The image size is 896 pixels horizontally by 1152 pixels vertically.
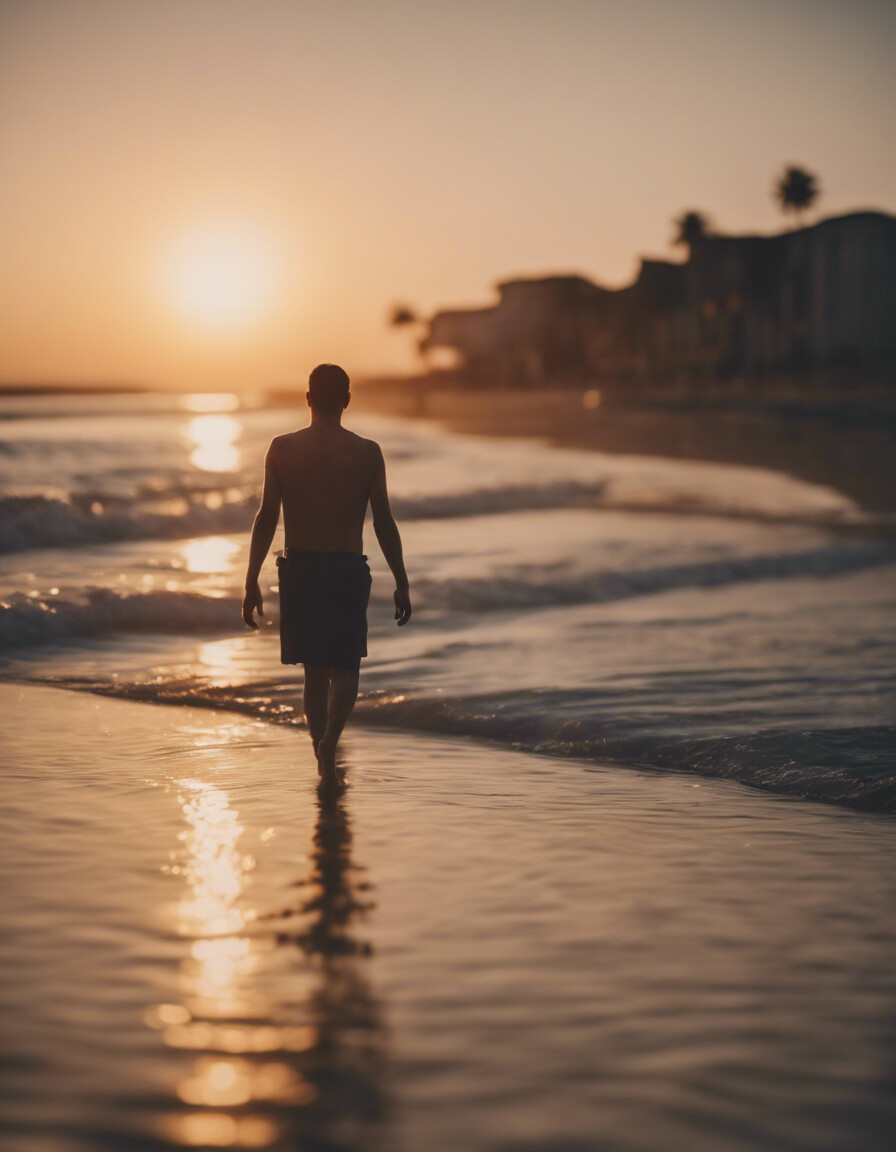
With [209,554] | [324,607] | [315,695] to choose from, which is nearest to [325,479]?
[324,607]

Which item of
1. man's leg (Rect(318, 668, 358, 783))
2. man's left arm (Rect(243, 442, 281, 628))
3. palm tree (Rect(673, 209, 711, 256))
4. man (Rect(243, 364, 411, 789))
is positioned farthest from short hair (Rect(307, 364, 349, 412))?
palm tree (Rect(673, 209, 711, 256))

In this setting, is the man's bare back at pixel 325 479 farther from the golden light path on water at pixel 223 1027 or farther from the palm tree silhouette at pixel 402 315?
the palm tree silhouette at pixel 402 315

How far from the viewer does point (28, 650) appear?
10047 millimetres

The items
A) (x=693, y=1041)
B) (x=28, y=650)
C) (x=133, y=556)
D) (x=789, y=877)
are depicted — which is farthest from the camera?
(x=133, y=556)

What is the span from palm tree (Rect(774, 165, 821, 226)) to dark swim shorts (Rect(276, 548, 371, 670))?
3487 inches

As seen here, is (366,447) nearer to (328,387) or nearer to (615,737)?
(328,387)

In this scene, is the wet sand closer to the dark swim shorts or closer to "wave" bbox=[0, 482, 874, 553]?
the dark swim shorts

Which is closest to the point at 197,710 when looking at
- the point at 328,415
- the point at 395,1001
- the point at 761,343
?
the point at 328,415

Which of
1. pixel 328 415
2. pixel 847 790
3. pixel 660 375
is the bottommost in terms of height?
pixel 847 790

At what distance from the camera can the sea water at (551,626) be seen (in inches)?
279

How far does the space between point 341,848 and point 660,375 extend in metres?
104

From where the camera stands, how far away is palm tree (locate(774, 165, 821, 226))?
86688 mm

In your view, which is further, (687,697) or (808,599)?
(808,599)

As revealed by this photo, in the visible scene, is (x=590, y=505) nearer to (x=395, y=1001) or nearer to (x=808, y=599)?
(x=808, y=599)
